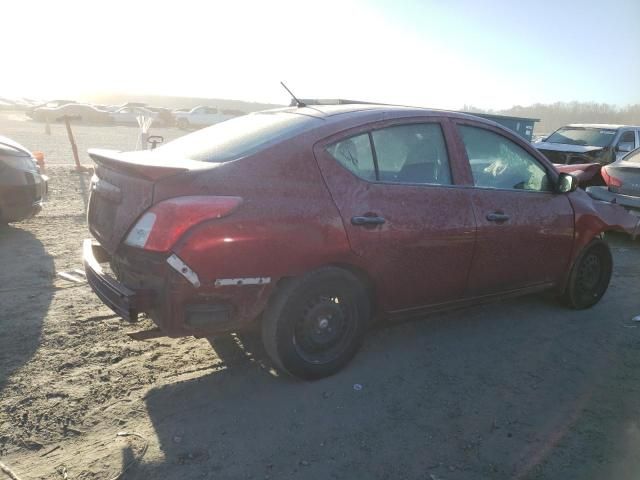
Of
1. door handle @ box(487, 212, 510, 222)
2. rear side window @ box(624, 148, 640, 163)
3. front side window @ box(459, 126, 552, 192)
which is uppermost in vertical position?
front side window @ box(459, 126, 552, 192)

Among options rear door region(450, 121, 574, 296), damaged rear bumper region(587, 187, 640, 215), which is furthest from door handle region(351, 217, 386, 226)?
damaged rear bumper region(587, 187, 640, 215)

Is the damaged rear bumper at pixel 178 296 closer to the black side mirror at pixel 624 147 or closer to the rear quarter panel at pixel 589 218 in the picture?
the rear quarter panel at pixel 589 218

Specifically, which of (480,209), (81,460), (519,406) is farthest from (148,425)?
(480,209)

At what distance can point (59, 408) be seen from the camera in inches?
111

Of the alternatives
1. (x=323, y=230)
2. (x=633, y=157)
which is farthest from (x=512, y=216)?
(x=633, y=157)

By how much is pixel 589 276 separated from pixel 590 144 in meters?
7.90

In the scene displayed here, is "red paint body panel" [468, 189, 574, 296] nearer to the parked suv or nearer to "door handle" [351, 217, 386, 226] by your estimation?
"door handle" [351, 217, 386, 226]

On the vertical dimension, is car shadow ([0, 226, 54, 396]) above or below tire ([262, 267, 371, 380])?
below

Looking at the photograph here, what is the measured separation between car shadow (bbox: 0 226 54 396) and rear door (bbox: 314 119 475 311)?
2.33 m

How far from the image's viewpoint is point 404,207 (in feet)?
10.9

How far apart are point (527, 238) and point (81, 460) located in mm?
3374

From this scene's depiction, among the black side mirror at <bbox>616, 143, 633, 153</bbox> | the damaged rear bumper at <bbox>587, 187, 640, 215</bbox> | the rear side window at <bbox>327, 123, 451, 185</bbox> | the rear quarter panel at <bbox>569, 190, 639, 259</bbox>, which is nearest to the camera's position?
the rear side window at <bbox>327, 123, 451, 185</bbox>

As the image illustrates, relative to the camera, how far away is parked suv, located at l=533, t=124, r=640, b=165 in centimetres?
1080

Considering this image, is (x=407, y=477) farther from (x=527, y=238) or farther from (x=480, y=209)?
Answer: (x=527, y=238)
